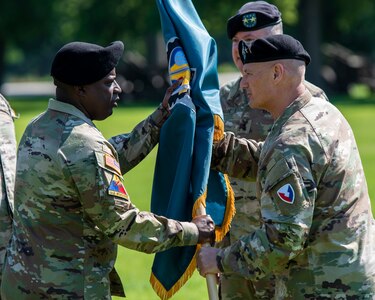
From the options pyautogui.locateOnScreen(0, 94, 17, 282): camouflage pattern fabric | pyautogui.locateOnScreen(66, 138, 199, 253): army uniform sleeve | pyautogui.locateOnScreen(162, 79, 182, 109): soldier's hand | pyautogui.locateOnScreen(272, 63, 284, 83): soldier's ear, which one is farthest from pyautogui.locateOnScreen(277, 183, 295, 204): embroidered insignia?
pyautogui.locateOnScreen(0, 94, 17, 282): camouflage pattern fabric

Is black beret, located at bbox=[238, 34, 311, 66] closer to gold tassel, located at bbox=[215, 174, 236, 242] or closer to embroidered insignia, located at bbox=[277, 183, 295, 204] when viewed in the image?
embroidered insignia, located at bbox=[277, 183, 295, 204]

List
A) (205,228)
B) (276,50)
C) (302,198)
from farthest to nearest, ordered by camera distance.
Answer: (205,228)
(276,50)
(302,198)

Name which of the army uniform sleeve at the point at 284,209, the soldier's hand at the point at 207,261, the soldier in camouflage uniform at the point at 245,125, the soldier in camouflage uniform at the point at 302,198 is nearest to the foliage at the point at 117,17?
the soldier in camouflage uniform at the point at 245,125

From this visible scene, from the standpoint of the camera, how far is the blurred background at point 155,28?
1754 inches

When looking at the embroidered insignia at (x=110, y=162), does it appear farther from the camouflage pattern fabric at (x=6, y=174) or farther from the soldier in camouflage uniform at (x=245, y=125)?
the soldier in camouflage uniform at (x=245, y=125)

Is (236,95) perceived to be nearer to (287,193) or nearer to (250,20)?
(250,20)

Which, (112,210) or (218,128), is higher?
(218,128)

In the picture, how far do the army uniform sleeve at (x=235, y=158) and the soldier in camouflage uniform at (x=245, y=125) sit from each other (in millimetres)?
692

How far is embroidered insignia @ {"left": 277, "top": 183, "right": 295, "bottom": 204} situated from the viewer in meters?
A: 4.89

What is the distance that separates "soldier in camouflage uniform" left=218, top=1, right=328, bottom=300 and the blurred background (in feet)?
120

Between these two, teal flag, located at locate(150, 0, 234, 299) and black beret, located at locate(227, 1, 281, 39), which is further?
black beret, located at locate(227, 1, 281, 39)

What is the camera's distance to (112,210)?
5.25 metres

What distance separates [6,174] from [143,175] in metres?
12.7

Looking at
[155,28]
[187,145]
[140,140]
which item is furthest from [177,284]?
[155,28]
